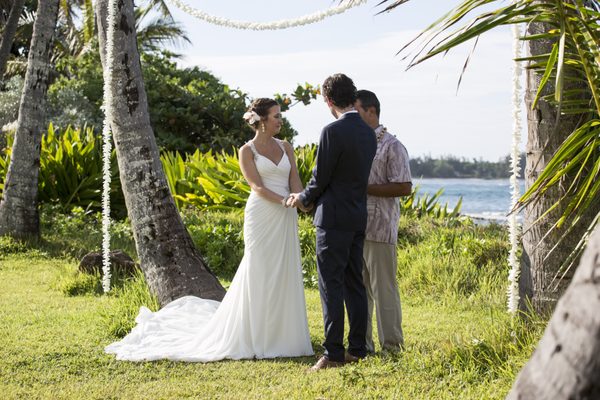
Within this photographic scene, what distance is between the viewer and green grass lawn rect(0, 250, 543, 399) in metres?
5.24

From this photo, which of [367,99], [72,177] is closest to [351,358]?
[367,99]

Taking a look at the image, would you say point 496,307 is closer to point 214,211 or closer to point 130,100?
point 130,100

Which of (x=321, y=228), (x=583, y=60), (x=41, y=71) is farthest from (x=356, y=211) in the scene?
(x=41, y=71)

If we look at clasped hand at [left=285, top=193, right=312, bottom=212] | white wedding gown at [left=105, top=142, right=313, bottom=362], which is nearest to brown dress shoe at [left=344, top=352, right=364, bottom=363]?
white wedding gown at [left=105, top=142, right=313, bottom=362]

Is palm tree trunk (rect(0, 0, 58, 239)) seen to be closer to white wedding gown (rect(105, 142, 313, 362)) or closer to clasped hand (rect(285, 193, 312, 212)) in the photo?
→ white wedding gown (rect(105, 142, 313, 362))

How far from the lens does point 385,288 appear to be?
6148 millimetres

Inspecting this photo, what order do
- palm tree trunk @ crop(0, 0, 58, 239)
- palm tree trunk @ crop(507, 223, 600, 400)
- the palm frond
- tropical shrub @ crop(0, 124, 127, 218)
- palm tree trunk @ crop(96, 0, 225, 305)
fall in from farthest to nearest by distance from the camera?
tropical shrub @ crop(0, 124, 127, 218), palm tree trunk @ crop(0, 0, 58, 239), palm tree trunk @ crop(96, 0, 225, 305), the palm frond, palm tree trunk @ crop(507, 223, 600, 400)

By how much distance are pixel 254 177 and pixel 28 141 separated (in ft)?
21.7

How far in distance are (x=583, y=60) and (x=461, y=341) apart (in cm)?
217

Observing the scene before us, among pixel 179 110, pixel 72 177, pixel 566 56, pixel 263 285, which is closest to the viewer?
pixel 566 56

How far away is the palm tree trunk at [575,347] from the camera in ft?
6.55

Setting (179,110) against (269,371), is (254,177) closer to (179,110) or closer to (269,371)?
(269,371)

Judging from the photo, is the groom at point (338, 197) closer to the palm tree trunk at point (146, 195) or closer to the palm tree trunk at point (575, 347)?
the palm tree trunk at point (146, 195)

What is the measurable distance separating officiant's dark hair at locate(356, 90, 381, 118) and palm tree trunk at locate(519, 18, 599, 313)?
1067 mm
